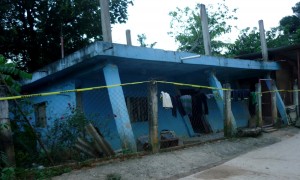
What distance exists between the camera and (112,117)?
9.69 meters

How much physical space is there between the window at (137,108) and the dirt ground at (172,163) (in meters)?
3.07

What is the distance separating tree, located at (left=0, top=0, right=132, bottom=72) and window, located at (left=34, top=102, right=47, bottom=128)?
16.6 ft

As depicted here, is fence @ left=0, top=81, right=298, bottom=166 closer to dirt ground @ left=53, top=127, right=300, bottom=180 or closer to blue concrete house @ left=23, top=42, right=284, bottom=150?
blue concrete house @ left=23, top=42, right=284, bottom=150

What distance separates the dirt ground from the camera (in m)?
5.30

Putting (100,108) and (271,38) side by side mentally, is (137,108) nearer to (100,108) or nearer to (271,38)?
(100,108)

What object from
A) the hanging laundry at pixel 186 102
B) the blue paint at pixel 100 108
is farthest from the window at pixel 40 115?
the hanging laundry at pixel 186 102

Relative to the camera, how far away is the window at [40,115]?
10602mm

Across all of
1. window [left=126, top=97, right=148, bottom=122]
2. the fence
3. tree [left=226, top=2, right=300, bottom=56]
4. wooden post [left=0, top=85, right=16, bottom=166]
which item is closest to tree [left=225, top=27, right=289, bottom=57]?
tree [left=226, top=2, right=300, bottom=56]

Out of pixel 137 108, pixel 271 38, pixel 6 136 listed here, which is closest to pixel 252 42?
pixel 271 38

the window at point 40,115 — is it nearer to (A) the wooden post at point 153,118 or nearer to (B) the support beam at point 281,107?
(A) the wooden post at point 153,118

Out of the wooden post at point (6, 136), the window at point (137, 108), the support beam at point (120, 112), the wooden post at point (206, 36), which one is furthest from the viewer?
the wooden post at point (206, 36)

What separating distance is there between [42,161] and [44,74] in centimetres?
330

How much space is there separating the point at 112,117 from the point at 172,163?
13.0 ft

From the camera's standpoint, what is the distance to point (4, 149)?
4.94 meters
